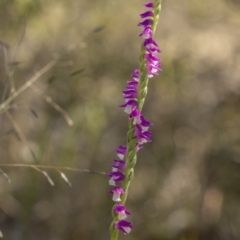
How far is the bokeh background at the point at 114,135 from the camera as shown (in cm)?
408

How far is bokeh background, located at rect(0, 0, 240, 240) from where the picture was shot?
161 inches

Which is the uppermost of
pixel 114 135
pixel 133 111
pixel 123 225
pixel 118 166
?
pixel 133 111

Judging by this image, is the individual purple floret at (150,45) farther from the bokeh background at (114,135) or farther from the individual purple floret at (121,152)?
the bokeh background at (114,135)

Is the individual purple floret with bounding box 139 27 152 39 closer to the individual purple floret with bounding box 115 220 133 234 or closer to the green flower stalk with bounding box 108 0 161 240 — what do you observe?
the green flower stalk with bounding box 108 0 161 240

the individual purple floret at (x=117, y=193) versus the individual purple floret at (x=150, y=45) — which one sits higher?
the individual purple floret at (x=150, y=45)

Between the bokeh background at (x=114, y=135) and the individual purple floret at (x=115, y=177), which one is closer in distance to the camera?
the individual purple floret at (x=115, y=177)

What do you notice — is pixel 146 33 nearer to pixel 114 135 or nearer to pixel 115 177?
pixel 115 177

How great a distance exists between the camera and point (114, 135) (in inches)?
177

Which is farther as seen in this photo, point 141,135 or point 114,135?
point 114,135

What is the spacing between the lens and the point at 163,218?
13.6 ft

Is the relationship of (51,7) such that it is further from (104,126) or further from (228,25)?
(228,25)

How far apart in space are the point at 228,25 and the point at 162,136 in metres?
1.26

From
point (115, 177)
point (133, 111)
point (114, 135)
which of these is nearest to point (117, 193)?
point (115, 177)

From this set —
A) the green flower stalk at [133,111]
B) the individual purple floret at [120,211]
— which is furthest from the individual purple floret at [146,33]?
the individual purple floret at [120,211]
